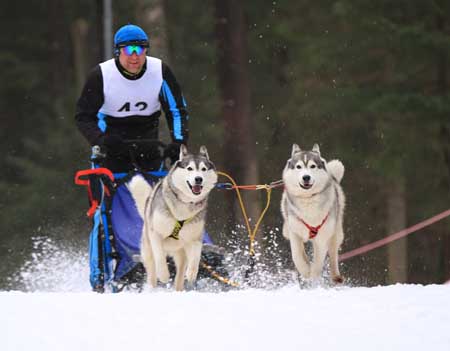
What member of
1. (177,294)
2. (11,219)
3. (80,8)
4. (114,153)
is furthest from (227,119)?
(80,8)

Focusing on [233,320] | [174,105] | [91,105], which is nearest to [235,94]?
[174,105]

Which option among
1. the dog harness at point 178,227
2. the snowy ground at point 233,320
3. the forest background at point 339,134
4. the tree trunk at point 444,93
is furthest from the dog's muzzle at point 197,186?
the tree trunk at point 444,93

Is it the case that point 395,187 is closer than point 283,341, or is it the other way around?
point 283,341

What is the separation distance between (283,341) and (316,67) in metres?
12.3

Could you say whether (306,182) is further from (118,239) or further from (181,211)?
(118,239)

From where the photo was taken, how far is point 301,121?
1720 cm

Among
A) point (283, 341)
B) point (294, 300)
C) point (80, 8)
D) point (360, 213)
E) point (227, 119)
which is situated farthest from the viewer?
point (80, 8)

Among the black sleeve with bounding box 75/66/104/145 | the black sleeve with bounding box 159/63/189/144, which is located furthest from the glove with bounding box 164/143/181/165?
the black sleeve with bounding box 75/66/104/145

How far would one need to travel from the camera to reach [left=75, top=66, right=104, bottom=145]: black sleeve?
7520mm

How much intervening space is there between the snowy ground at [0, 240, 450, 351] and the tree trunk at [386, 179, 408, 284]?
9315 millimetres

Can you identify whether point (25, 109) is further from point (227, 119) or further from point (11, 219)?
point (227, 119)

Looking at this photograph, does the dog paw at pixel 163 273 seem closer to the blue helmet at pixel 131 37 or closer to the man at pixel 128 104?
the man at pixel 128 104

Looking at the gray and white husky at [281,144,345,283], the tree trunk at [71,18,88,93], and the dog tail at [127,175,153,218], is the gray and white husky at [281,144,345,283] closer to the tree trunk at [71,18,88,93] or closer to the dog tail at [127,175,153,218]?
the dog tail at [127,175,153,218]

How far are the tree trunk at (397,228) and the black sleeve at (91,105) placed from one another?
864 centimetres
